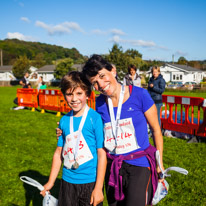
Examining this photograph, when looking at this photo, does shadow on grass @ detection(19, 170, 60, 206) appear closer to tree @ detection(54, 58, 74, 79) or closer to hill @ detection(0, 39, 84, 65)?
tree @ detection(54, 58, 74, 79)

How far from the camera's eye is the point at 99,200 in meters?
2.06

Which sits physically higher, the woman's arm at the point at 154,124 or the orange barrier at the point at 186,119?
the woman's arm at the point at 154,124

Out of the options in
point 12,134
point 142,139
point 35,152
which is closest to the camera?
point 142,139

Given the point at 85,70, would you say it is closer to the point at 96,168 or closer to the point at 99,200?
the point at 96,168

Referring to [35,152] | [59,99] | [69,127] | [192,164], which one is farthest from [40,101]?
[69,127]

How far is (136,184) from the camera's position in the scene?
2.10 metres

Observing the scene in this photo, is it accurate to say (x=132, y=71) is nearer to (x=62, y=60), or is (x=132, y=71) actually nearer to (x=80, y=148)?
(x=80, y=148)

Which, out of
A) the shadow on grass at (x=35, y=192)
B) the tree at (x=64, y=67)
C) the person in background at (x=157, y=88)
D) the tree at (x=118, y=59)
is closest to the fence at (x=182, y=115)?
the person in background at (x=157, y=88)

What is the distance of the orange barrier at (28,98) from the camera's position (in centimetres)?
1370

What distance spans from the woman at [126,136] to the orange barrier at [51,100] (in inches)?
385

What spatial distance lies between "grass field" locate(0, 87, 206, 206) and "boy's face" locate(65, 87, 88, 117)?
7.66 feet

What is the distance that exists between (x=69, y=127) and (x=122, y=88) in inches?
24.5

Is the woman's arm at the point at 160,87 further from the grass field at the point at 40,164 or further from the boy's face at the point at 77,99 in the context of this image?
the boy's face at the point at 77,99

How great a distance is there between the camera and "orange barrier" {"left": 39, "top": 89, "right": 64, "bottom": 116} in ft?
39.1
